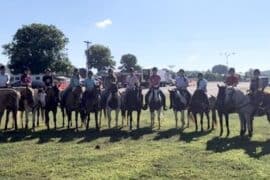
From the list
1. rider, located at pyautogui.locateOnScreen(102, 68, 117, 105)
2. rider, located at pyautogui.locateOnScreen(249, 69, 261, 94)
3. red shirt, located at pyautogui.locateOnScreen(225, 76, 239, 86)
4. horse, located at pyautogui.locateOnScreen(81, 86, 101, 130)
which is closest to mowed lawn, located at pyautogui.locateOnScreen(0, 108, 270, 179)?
horse, located at pyautogui.locateOnScreen(81, 86, 101, 130)

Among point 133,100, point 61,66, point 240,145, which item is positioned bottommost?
point 240,145

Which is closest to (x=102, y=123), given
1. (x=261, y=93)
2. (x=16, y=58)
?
(x=261, y=93)

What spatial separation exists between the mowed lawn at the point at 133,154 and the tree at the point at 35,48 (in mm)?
70418

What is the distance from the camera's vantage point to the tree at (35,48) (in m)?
90.5

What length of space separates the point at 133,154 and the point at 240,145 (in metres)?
4.41

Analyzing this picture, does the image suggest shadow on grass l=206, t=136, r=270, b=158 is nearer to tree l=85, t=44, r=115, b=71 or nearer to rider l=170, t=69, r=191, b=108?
rider l=170, t=69, r=191, b=108

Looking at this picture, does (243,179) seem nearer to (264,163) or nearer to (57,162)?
→ (264,163)

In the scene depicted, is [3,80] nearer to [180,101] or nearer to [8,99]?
[8,99]

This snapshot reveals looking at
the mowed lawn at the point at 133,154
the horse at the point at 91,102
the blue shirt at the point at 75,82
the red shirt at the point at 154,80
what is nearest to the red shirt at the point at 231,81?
the mowed lawn at the point at 133,154

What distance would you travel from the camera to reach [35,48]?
9256 cm

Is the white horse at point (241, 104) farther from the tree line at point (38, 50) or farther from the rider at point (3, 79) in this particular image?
the tree line at point (38, 50)

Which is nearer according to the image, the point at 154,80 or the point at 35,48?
the point at 154,80

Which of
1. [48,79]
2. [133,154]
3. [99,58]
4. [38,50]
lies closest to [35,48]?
[38,50]

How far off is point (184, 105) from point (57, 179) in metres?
11.6
